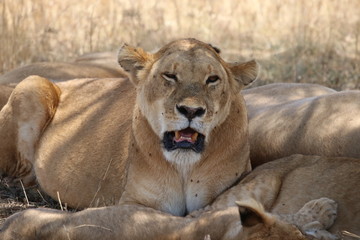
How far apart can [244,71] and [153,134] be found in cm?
67

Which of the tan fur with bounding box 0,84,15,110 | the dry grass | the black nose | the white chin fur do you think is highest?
the black nose

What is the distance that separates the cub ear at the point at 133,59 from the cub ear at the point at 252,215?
1.92 metres

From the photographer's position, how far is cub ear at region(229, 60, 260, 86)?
5832mm

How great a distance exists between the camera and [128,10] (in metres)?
12.6

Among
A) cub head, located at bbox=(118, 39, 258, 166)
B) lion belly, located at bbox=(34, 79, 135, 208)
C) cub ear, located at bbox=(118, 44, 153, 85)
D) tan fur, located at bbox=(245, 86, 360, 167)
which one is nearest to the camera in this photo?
cub head, located at bbox=(118, 39, 258, 166)

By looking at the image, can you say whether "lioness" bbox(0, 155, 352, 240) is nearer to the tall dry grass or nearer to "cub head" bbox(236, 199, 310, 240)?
"cub head" bbox(236, 199, 310, 240)

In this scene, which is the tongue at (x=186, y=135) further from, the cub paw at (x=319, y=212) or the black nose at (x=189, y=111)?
the cub paw at (x=319, y=212)

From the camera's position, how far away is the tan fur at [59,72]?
8.52 meters

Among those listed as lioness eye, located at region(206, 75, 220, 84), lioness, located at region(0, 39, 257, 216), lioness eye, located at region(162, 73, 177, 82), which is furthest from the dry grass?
lioness eye, located at region(162, 73, 177, 82)

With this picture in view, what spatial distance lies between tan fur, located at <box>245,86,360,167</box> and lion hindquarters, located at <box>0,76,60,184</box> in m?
1.50

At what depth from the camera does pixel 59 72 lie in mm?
8555

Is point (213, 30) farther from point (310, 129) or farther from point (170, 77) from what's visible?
point (170, 77)

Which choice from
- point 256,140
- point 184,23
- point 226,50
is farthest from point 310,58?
point 256,140

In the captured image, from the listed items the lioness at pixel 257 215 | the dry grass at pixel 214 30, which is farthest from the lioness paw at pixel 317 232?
the dry grass at pixel 214 30
